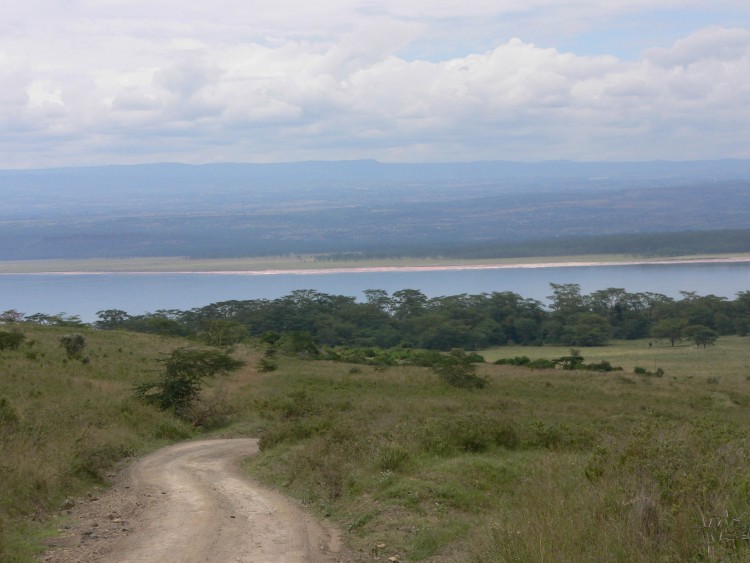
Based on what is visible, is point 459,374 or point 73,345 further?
point 459,374

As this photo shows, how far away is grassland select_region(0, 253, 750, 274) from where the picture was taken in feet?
530

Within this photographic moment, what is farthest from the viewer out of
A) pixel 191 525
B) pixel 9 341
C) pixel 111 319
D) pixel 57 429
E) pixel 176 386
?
pixel 111 319

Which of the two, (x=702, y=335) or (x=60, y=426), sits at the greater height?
(x=60, y=426)

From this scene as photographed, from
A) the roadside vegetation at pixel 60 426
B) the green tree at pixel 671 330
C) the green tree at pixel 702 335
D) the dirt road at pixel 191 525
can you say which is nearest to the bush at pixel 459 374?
the roadside vegetation at pixel 60 426

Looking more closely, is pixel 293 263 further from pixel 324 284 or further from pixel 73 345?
pixel 73 345

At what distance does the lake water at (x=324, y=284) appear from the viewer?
12050 centimetres

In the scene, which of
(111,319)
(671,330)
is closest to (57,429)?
(111,319)

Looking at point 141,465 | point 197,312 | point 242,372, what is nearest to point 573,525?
point 141,465

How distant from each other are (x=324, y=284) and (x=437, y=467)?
134800mm

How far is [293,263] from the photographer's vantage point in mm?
176750

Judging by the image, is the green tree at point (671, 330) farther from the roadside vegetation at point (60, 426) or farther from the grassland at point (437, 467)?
the roadside vegetation at point (60, 426)

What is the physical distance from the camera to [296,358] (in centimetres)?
3897

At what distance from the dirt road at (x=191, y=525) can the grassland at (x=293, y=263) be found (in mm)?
150520

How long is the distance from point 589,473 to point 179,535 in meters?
4.04
